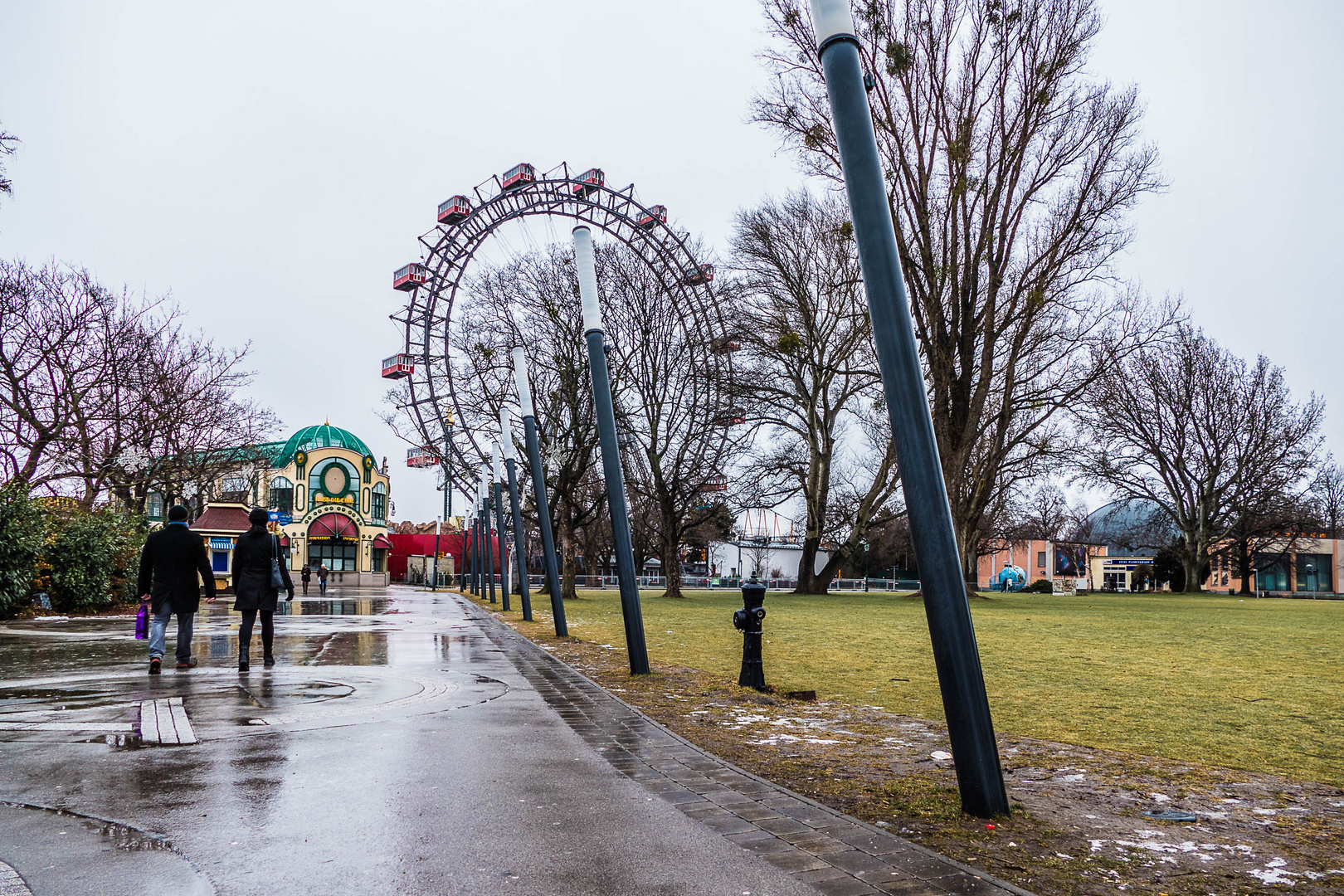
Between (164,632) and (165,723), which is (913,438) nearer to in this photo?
(165,723)

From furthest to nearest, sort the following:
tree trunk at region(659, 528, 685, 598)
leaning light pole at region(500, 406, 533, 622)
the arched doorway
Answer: the arched doorway, tree trunk at region(659, 528, 685, 598), leaning light pole at region(500, 406, 533, 622)

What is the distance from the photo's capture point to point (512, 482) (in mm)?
21031

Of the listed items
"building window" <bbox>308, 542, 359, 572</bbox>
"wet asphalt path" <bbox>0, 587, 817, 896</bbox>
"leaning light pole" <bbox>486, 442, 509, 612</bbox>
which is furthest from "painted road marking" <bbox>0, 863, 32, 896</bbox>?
"building window" <bbox>308, 542, 359, 572</bbox>

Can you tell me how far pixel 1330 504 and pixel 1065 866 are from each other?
213 feet

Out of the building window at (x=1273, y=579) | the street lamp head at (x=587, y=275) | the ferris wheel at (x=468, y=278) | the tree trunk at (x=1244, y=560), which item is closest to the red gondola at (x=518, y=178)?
the ferris wheel at (x=468, y=278)

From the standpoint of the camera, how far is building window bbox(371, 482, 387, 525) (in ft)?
238

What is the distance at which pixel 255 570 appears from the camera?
10.8m

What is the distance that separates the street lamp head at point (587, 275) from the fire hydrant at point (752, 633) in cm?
375

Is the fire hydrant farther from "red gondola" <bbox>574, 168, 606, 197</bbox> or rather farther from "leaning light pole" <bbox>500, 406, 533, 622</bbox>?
"red gondola" <bbox>574, 168, 606, 197</bbox>

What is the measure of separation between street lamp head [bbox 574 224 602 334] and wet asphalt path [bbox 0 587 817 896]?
4.42 metres

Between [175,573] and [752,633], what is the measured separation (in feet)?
20.7

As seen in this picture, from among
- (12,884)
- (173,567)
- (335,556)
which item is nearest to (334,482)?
(335,556)

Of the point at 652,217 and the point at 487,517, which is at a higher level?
the point at 652,217

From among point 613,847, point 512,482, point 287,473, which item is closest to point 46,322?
point 512,482
